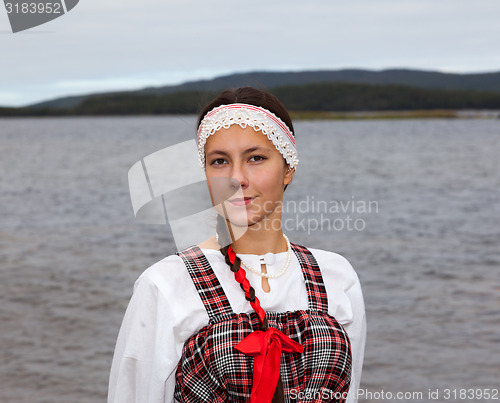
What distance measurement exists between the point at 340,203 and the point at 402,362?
13890 mm

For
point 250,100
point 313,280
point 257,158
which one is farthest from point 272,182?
point 313,280

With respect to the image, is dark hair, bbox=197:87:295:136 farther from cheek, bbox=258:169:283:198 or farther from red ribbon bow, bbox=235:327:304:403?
red ribbon bow, bbox=235:327:304:403

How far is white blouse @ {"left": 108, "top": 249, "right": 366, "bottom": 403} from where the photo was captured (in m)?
2.56

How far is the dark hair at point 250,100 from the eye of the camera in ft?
9.09

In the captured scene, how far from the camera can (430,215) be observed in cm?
1853

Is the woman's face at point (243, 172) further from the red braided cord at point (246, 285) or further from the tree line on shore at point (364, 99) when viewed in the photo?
the tree line on shore at point (364, 99)

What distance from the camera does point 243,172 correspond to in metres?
2.63

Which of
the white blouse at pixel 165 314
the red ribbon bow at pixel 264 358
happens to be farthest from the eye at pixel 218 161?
the red ribbon bow at pixel 264 358

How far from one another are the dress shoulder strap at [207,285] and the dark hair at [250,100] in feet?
1.90

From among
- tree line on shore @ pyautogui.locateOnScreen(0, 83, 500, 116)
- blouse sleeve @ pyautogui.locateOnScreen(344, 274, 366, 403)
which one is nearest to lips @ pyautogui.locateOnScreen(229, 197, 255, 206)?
blouse sleeve @ pyautogui.locateOnScreen(344, 274, 366, 403)

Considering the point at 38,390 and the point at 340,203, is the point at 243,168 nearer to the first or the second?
the point at 38,390

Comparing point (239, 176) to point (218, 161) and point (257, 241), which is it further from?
point (257, 241)

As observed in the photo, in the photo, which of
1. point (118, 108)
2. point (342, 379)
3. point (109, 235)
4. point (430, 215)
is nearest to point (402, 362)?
point (342, 379)

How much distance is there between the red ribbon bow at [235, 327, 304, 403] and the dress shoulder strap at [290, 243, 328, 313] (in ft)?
0.87
